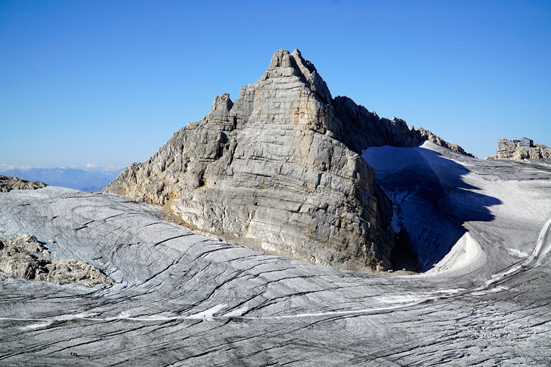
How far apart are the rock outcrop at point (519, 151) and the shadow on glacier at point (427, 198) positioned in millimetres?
8791

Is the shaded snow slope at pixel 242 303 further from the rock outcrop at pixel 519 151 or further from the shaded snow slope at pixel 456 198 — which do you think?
the rock outcrop at pixel 519 151

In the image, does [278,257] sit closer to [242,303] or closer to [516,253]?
[242,303]

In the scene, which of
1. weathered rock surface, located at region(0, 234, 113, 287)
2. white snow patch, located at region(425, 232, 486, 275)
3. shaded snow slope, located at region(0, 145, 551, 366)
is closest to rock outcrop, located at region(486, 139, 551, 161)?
shaded snow slope, located at region(0, 145, 551, 366)

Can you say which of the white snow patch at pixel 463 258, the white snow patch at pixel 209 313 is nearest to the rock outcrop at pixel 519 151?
the white snow patch at pixel 463 258

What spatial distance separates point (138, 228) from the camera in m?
28.5

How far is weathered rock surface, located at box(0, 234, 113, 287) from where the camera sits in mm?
24250

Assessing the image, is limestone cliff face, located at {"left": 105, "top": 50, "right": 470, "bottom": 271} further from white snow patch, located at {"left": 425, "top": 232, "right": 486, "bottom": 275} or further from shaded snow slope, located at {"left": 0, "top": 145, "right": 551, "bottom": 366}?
white snow patch, located at {"left": 425, "top": 232, "right": 486, "bottom": 275}

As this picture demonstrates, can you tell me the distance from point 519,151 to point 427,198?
17366 mm

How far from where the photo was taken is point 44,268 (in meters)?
24.9

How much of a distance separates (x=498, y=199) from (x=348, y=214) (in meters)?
17.9

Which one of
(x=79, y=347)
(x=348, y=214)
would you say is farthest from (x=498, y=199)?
(x=79, y=347)

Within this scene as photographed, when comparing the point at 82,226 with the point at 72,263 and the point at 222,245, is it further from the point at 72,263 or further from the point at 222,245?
the point at 222,245

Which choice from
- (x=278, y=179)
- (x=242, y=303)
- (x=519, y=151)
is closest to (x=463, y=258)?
(x=278, y=179)

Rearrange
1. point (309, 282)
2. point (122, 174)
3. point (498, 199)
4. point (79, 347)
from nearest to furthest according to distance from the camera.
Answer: point (79, 347) < point (309, 282) < point (122, 174) < point (498, 199)
